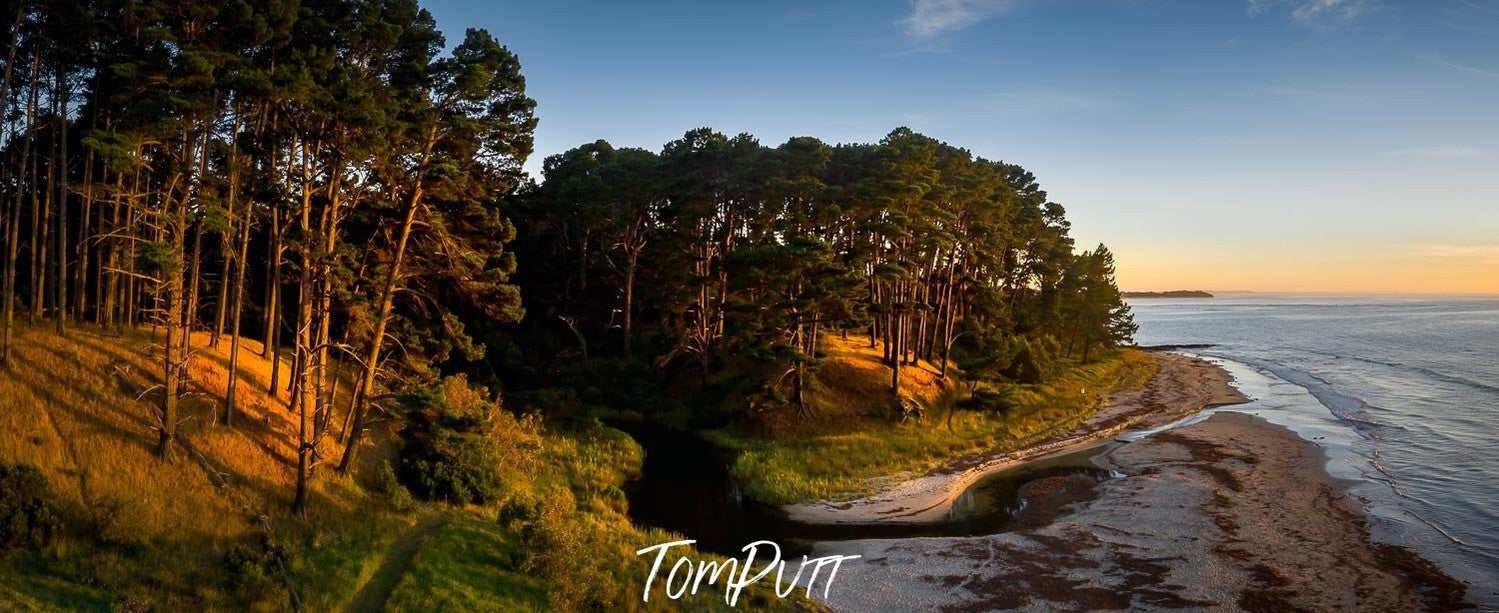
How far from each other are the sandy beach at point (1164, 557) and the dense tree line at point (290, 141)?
51.6 feet

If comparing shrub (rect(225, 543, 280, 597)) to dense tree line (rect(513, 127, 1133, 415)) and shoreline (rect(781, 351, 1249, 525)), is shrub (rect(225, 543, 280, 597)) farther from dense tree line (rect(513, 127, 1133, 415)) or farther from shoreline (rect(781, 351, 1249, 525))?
dense tree line (rect(513, 127, 1133, 415))

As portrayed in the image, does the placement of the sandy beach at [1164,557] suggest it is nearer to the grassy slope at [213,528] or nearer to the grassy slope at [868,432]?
the grassy slope at [213,528]

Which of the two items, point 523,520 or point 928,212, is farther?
point 928,212

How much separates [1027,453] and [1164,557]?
14.4 m

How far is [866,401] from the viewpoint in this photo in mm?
39969

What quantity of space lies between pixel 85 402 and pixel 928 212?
35021mm

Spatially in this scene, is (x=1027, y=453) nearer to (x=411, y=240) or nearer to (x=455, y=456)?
(x=455, y=456)

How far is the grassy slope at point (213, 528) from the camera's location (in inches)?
569

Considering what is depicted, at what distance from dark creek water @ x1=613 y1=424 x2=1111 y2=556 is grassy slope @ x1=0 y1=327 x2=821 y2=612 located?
2609 mm

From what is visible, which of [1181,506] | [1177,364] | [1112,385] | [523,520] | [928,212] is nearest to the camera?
[523,520]

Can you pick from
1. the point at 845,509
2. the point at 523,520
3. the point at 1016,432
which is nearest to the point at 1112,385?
the point at 1016,432

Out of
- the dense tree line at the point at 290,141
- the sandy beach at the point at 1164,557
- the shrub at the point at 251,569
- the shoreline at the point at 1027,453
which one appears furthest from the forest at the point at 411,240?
the sandy beach at the point at 1164,557

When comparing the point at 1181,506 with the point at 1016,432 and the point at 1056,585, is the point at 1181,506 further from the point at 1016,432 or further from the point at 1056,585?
the point at 1016,432

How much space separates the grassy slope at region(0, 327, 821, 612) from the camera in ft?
47.4
